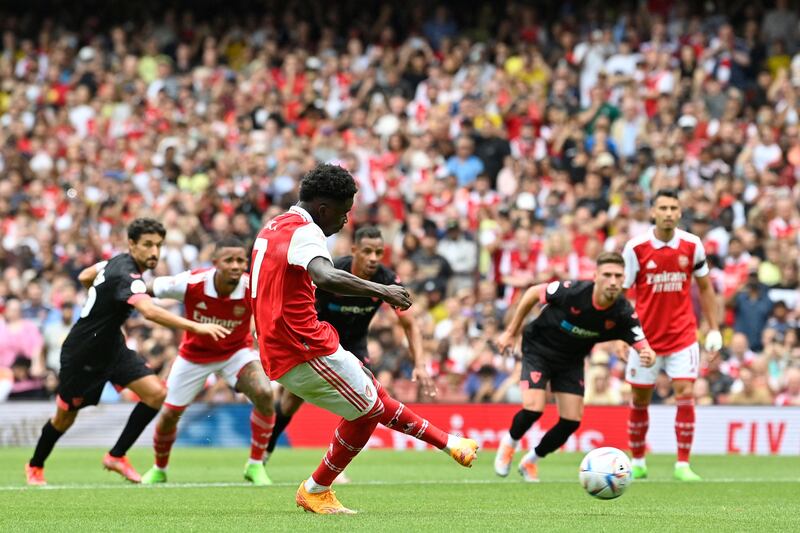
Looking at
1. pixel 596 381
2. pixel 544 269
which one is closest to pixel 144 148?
pixel 544 269

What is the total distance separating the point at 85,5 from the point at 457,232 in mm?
13634

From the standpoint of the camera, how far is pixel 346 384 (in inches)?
355

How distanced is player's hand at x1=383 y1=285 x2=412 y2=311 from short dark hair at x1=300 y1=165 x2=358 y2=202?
85cm

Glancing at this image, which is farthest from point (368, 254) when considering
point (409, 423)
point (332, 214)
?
point (332, 214)

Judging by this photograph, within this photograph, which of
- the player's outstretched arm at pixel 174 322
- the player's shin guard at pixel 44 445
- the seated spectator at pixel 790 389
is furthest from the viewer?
the seated spectator at pixel 790 389

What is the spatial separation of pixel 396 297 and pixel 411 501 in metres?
2.76

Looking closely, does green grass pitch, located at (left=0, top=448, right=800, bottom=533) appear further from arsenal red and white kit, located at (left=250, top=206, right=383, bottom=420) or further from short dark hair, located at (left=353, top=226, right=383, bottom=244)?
A: short dark hair, located at (left=353, top=226, right=383, bottom=244)

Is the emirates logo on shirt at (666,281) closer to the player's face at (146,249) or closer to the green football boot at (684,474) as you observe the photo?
the green football boot at (684,474)

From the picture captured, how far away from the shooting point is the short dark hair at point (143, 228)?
1204cm

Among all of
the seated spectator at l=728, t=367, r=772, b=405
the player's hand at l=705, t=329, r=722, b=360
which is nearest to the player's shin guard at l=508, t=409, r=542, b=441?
the player's hand at l=705, t=329, r=722, b=360

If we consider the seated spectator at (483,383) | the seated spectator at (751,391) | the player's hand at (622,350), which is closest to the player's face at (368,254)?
the player's hand at (622,350)

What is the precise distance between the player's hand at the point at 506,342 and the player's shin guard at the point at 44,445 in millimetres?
4249

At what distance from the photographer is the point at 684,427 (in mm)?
13766

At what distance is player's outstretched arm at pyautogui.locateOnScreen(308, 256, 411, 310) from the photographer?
834 centimetres
